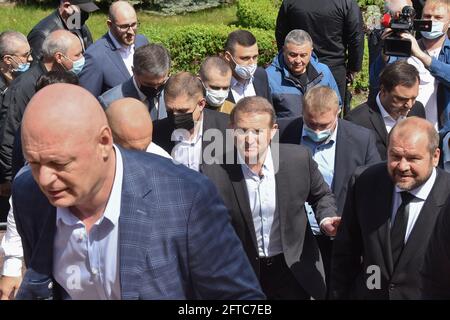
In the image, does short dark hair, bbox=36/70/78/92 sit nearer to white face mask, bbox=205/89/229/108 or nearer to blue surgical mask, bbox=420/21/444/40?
white face mask, bbox=205/89/229/108

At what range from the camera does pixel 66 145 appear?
2473mm

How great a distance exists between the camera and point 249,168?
452 centimetres

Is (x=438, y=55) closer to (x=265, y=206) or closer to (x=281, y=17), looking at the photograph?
(x=281, y=17)

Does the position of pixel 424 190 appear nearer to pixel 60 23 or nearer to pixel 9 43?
pixel 9 43

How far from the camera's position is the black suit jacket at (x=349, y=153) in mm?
5043

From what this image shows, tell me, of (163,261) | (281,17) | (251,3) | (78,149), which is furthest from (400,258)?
(251,3)

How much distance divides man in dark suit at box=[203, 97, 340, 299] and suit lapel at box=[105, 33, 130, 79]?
2519mm

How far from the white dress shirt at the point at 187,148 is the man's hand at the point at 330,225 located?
3.58ft

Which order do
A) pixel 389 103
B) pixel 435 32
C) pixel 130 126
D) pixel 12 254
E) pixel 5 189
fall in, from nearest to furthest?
pixel 12 254, pixel 130 126, pixel 389 103, pixel 5 189, pixel 435 32

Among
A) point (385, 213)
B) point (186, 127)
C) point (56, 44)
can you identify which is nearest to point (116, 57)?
point (56, 44)

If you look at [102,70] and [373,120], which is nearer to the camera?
[373,120]

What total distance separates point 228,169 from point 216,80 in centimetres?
157

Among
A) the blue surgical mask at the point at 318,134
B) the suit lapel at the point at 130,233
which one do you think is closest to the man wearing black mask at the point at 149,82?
the blue surgical mask at the point at 318,134

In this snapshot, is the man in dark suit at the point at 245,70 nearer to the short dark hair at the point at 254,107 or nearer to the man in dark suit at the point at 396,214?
the short dark hair at the point at 254,107
